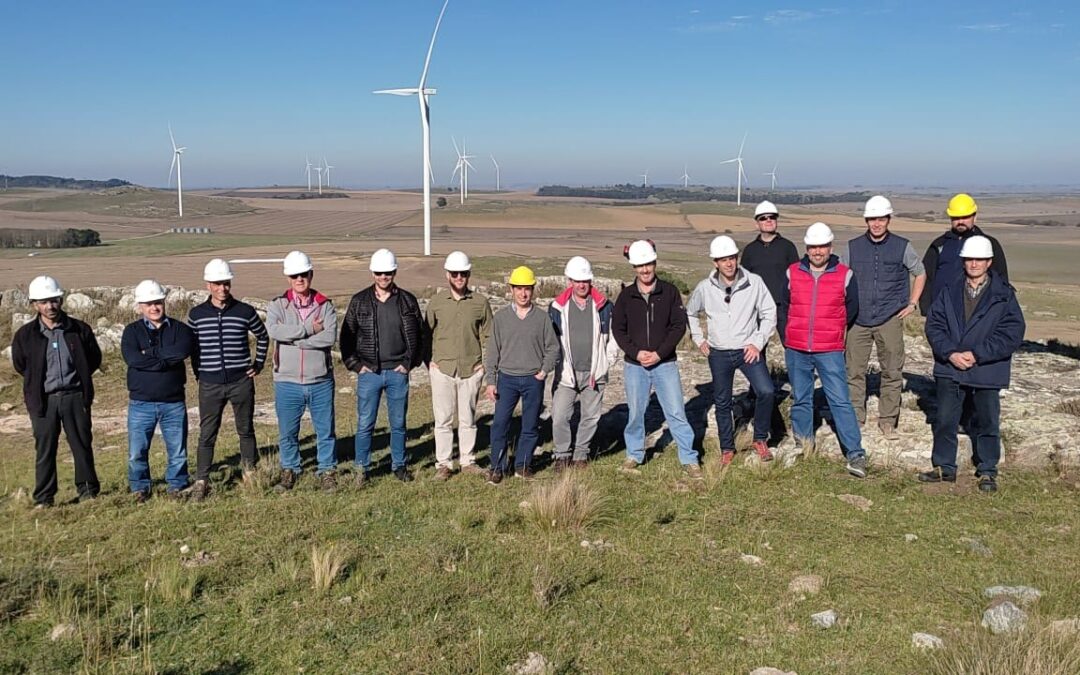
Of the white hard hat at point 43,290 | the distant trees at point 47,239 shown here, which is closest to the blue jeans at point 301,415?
the white hard hat at point 43,290

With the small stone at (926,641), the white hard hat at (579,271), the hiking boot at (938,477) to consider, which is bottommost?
the small stone at (926,641)

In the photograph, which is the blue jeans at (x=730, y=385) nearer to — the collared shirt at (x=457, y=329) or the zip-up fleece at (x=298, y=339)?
the collared shirt at (x=457, y=329)

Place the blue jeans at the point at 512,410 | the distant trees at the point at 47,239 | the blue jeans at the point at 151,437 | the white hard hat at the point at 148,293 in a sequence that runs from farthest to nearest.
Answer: the distant trees at the point at 47,239 < the blue jeans at the point at 512,410 < the blue jeans at the point at 151,437 < the white hard hat at the point at 148,293

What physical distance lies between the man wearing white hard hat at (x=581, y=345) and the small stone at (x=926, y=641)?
367 centimetres

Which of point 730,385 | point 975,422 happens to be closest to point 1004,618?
point 975,422

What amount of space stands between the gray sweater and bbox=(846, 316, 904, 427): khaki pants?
9.98 ft

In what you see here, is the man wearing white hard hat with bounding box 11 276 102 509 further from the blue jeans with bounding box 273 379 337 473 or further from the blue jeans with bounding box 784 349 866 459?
the blue jeans with bounding box 784 349 866 459

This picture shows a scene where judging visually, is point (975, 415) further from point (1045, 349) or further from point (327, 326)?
point (1045, 349)

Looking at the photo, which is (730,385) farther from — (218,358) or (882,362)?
(218,358)

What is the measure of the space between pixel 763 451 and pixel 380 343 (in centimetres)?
379

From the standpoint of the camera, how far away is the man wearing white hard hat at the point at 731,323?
752cm

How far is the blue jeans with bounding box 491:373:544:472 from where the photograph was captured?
24.7 feet

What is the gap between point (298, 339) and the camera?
722cm

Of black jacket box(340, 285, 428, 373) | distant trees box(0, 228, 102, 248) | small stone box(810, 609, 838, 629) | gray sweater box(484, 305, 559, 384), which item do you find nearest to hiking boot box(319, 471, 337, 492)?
black jacket box(340, 285, 428, 373)
